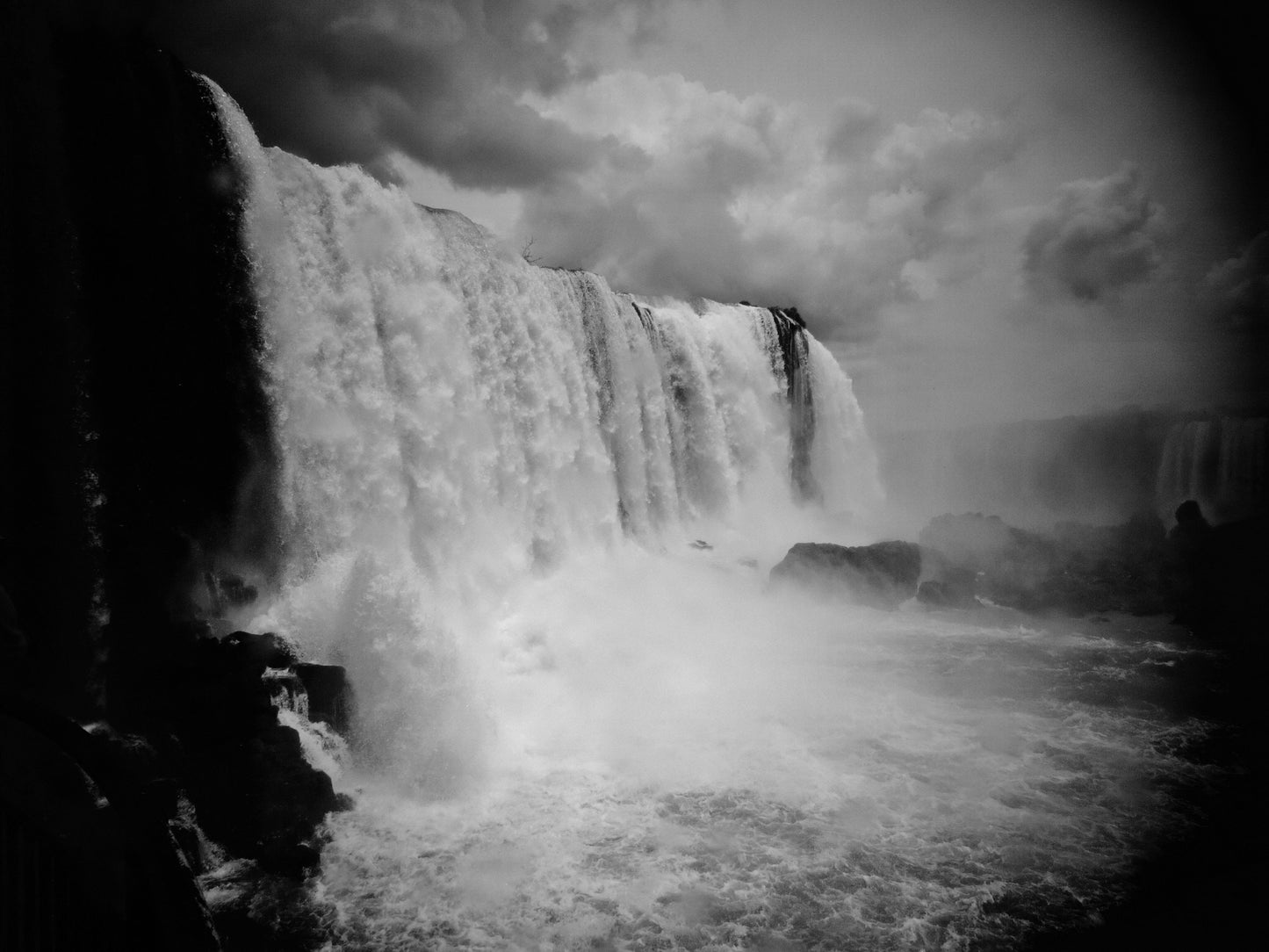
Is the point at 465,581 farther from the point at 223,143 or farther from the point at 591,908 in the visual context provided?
the point at 223,143

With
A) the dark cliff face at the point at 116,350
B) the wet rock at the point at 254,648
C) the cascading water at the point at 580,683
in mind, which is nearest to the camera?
the cascading water at the point at 580,683

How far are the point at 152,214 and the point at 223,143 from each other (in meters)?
1.49

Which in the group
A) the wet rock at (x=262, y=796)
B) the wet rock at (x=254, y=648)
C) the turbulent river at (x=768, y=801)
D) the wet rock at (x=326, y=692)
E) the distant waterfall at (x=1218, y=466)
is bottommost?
the turbulent river at (x=768, y=801)

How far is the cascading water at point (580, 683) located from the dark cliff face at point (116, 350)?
0.52 meters

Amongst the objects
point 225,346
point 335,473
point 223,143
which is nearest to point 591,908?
point 335,473

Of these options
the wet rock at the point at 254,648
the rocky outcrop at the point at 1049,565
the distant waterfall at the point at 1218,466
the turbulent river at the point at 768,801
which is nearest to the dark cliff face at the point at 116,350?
→ the wet rock at the point at 254,648

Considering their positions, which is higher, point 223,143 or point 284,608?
point 223,143

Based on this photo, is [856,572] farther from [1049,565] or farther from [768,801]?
[768,801]

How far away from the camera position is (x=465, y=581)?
11211 millimetres

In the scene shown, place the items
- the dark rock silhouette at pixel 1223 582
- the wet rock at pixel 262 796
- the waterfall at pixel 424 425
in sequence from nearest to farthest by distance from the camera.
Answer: the wet rock at pixel 262 796 < the waterfall at pixel 424 425 < the dark rock silhouette at pixel 1223 582

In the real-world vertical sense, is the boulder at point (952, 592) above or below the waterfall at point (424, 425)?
below

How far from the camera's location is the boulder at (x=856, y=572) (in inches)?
625

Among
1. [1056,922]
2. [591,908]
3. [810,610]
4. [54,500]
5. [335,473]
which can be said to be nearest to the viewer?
[1056,922]

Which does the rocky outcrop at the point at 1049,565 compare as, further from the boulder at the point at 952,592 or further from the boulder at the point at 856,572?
the boulder at the point at 856,572
